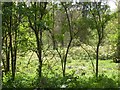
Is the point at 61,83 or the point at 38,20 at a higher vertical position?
the point at 38,20

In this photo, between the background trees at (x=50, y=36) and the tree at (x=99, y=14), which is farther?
the tree at (x=99, y=14)

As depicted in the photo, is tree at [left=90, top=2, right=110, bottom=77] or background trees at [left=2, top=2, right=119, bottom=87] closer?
background trees at [left=2, top=2, right=119, bottom=87]

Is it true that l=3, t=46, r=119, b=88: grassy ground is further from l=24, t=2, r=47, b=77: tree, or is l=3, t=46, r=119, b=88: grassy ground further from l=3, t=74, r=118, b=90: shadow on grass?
l=24, t=2, r=47, b=77: tree

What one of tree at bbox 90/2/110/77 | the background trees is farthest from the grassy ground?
tree at bbox 90/2/110/77

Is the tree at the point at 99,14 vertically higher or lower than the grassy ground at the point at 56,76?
higher

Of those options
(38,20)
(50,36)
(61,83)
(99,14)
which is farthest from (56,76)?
(99,14)

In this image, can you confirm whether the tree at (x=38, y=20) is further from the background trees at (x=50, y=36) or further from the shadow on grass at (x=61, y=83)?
the shadow on grass at (x=61, y=83)

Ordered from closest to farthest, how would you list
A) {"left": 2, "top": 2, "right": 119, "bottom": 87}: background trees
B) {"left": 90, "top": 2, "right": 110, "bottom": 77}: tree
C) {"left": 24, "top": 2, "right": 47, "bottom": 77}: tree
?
1. {"left": 24, "top": 2, "right": 47, "bottom": 77}: tree
2. {"left": 2, "top": 2, "right": 119, "bottom": 87}: background trees
3. {"left": 90, "top": 2, "right": 110, "bottom": 77}: tree

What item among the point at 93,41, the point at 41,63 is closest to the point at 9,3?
the point at 41,63

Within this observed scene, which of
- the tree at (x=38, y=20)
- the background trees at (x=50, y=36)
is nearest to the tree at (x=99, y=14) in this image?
the background trees at (x=50, y=36)

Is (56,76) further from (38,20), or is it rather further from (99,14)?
(99,14)

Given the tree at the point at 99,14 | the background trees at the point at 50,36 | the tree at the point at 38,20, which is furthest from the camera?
the tree at the point at 99,14

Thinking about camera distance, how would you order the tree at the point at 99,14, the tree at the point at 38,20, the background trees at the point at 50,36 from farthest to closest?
the tree at the point at 99,14 → the background trees at the point at 50,36 → the tree at the point at 38,20

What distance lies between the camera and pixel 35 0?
2.90 meters
